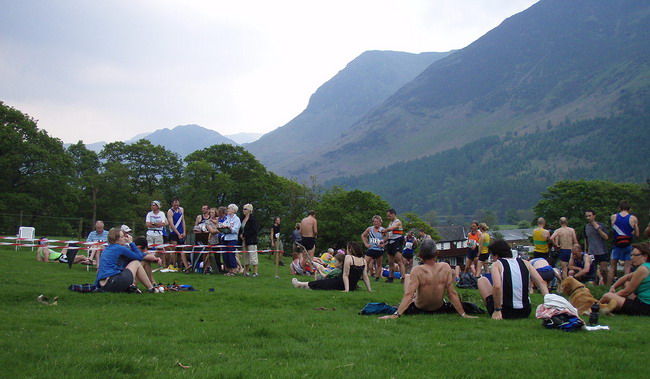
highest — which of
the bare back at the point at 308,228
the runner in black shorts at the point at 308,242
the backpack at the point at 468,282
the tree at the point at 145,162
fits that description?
the tree at the point at 145,162

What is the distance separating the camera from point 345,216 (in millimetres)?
67438

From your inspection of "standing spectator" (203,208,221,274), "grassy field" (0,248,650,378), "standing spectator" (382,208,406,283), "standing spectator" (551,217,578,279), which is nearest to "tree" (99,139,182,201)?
"standing spectator" (203,208,221,274)

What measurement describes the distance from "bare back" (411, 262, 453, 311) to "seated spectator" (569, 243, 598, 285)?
27.6ft

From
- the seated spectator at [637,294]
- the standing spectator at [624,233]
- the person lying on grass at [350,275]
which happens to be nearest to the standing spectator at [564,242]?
the standing spectator at [624,233]

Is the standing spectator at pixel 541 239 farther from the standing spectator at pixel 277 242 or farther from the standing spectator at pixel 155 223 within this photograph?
the standing spectator at pixel 155 223

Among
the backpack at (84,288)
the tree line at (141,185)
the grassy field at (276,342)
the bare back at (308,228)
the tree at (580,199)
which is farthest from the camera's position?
the tree at (580,199)

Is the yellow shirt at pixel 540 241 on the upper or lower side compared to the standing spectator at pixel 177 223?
lower

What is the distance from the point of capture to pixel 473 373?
500cm

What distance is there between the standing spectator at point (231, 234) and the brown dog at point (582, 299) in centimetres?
994

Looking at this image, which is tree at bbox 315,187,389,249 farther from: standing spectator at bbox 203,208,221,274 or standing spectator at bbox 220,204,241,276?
standing spectator at bbox 220,204,241,276

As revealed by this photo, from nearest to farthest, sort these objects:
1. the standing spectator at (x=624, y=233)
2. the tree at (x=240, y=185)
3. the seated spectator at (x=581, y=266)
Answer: the standing spectator at (x=624, y=233)
the seated spectator at (x=581, y=266)
the tree at (x=240, y=185)

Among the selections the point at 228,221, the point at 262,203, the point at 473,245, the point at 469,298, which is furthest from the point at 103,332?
the point at 262,203

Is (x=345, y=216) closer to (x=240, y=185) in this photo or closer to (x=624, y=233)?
(x=240, y=185)

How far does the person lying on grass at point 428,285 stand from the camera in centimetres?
845
